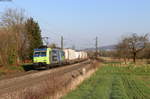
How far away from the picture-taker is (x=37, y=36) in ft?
230

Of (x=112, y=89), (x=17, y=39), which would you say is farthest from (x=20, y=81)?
(x=17, y=39)

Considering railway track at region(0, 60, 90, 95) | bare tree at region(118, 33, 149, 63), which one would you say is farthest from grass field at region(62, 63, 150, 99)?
bare tree at region(118, 33, 149, 63)

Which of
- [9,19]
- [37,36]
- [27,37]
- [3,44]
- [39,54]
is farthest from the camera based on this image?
[37,36]

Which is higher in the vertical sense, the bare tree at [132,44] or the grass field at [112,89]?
the bare tree at [132,44]

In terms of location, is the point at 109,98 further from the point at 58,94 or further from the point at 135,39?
the point at 135,39

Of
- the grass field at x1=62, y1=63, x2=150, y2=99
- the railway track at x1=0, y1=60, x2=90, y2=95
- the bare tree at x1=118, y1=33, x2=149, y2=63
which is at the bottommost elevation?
the railway track at x1=0, y1=60, x2=90, y2=95

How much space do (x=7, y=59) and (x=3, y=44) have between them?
286cm

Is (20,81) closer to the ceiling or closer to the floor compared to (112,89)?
closer to the floor

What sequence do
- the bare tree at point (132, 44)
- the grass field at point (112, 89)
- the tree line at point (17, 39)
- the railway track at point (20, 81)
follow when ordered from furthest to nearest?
the bare tree at point (132, 44) → the tree line at point (17, 39) → the railway track at point (20, 81) → the grass field at point (112, 89)

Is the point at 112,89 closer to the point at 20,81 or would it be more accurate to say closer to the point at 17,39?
the point at 20,81

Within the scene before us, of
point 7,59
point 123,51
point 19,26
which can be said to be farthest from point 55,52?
point 123,51

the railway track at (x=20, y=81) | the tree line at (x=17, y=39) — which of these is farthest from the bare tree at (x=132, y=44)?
the railway track at (x=20, y=81)

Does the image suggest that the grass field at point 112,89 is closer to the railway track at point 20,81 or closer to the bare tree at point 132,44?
the railway track at point 20,81

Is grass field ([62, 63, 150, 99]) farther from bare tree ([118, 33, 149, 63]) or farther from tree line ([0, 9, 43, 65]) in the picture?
bare tree ([118, 33, 149, 63])
